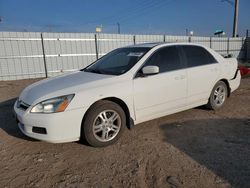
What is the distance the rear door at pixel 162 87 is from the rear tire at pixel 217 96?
3.19 ft

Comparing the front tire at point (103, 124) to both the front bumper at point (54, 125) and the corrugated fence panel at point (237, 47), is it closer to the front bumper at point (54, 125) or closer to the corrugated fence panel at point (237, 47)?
the front bumper at point (54, 125)

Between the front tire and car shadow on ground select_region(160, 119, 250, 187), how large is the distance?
847 millimetres

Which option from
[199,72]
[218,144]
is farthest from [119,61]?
[218,144]

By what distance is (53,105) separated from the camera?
308cm

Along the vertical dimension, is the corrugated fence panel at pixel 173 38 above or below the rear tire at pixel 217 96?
above

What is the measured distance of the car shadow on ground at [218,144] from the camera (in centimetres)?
267

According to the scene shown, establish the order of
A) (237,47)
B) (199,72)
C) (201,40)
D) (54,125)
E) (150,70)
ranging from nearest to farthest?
(54,125) < (150,70) < (199,72) < (201,40) < (237,47)

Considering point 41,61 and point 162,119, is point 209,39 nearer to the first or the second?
point 41,61

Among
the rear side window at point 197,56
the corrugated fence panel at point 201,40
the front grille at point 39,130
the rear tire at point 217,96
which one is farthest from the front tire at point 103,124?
the corrugated fence panel at point 201,40

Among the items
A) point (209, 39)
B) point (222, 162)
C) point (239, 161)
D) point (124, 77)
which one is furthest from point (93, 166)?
point (209, 39)

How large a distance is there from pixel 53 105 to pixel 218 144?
2538mm

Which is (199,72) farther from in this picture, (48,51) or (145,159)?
(48,51)

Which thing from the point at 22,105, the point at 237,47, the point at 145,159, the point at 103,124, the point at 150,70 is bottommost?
the point at 145,159

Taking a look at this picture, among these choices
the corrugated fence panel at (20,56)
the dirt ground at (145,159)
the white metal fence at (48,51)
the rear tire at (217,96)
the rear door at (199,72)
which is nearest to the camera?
the dirt ground at (145,159)
